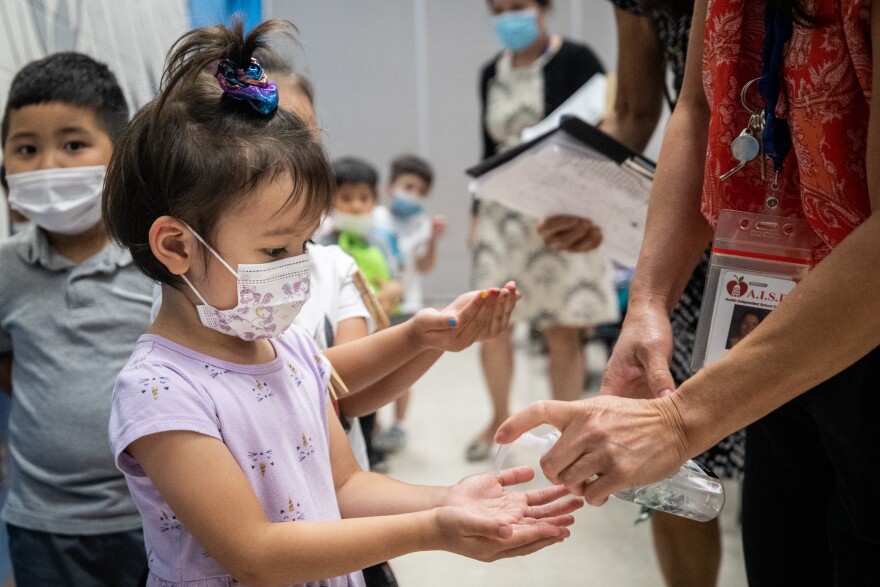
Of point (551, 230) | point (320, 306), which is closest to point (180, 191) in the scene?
point (320, 306)

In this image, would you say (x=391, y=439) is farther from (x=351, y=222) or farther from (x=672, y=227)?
(x=672, y=227)

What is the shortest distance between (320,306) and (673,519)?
2.68 ft

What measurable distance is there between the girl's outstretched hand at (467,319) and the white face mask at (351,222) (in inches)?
76.4

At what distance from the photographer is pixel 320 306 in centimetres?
145

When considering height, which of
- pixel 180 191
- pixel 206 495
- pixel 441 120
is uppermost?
pixel 180 191

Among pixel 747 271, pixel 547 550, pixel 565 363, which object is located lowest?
pixel 547 550

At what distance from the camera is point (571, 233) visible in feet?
6.22

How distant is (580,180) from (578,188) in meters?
0.03

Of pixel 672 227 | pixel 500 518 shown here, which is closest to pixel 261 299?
pixel 500 518

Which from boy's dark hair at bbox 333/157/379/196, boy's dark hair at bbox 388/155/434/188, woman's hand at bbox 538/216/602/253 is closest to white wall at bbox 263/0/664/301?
boy's dark hair at bbox 388/155/434/188

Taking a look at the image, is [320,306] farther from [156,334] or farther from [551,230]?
[551,230]

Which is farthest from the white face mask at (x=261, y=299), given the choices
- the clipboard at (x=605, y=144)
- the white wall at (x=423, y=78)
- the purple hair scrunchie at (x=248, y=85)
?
the white wall at (x=423, y=78)

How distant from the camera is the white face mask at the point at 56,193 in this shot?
140cm

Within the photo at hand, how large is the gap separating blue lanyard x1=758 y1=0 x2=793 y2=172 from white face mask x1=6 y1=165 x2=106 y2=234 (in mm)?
1058
